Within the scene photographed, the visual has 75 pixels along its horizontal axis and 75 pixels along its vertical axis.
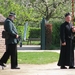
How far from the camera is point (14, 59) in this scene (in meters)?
10.8

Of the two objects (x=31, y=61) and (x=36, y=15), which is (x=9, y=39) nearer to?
(x=31, y=61)

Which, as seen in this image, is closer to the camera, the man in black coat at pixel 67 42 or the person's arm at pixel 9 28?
the person's arm at pixel 9 28

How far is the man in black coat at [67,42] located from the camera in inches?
425

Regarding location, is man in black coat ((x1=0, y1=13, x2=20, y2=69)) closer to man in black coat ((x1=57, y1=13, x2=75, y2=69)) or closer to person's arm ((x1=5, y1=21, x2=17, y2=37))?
person's arm ((x1=5, y1=21, x2=17, y2=37))

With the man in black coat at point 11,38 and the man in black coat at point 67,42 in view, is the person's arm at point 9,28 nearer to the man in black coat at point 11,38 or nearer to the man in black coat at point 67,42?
the man in black coat at point 11,38

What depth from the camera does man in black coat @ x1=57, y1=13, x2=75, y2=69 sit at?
10789 mm

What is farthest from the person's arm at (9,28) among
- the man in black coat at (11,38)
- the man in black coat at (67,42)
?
the man in black coat at (67,42)

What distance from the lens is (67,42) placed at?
10992 mm

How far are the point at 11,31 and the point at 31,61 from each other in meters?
3.96

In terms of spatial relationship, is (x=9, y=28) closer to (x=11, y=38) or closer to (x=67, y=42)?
(x=11, y=38)

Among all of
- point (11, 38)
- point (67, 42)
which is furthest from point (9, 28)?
point (67, 42)

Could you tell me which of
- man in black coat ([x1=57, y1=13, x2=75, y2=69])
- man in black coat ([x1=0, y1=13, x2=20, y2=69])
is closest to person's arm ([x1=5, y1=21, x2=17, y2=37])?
man in black coat ([x1=0, y1=13, x2=20, y2=69])

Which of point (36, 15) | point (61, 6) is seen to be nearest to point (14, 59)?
point (61, 6)

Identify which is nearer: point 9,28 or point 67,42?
point 9,28
